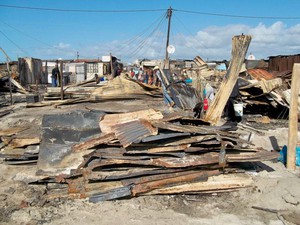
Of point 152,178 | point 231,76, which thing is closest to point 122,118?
point 152,178

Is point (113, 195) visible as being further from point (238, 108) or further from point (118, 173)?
point (238, 108)

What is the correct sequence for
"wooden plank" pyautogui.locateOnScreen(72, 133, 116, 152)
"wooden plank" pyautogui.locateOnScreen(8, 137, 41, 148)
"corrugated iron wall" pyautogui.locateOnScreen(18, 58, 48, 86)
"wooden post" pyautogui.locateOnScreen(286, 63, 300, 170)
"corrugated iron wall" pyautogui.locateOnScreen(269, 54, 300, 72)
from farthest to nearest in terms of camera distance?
"corrugated iron wall" pyautogui.locateOnScreen(18, 58, 48, 86)
"corrugated iron wall" pyautogui.locateOnScreen(269, 54, 300, 72)
"wooden post" pyautogui.locateOnScreen(286, 63, 300, 170)
"wooden plank" pyautogui.locateOnScreen(8, 137, 41, 148)
"wooden plank" pyautogui.locateOnScreen(72, 133, 116, 152)

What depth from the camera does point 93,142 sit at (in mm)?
5320

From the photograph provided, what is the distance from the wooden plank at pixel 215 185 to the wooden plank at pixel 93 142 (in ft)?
3.93

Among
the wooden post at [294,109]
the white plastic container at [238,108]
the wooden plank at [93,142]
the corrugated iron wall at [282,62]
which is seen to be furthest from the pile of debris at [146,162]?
the corrugated iron wall at [282,62]

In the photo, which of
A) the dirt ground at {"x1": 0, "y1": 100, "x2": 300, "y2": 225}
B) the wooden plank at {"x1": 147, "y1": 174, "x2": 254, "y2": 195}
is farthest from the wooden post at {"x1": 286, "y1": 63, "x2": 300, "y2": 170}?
the wooden plank at {"x1": 147, "y1": 174, "x2": 254, "y2": 195}

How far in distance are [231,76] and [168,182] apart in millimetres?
3688

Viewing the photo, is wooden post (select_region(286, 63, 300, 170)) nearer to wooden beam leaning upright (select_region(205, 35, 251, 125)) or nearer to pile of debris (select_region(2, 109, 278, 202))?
pile of debris (select_region(2, 109, 278, 202))

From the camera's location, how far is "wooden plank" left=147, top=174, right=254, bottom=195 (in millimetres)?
5098

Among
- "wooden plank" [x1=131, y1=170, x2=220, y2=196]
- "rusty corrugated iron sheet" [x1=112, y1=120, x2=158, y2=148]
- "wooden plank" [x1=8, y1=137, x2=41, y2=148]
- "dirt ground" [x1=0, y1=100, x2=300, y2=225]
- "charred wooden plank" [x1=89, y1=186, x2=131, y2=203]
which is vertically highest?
"rusty corrugated iron sheet" [x1=112, y1=120, x2=158, y2=148]

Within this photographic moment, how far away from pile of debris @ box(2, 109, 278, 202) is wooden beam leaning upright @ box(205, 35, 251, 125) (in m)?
1.75

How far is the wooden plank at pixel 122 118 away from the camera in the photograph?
5.88 m

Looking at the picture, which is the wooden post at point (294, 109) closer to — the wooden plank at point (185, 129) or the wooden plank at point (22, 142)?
the wooden plank at point (185, 129)

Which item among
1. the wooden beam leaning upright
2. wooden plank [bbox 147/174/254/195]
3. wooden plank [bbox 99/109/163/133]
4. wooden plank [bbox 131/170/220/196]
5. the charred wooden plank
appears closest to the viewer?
the charred wooden plank
